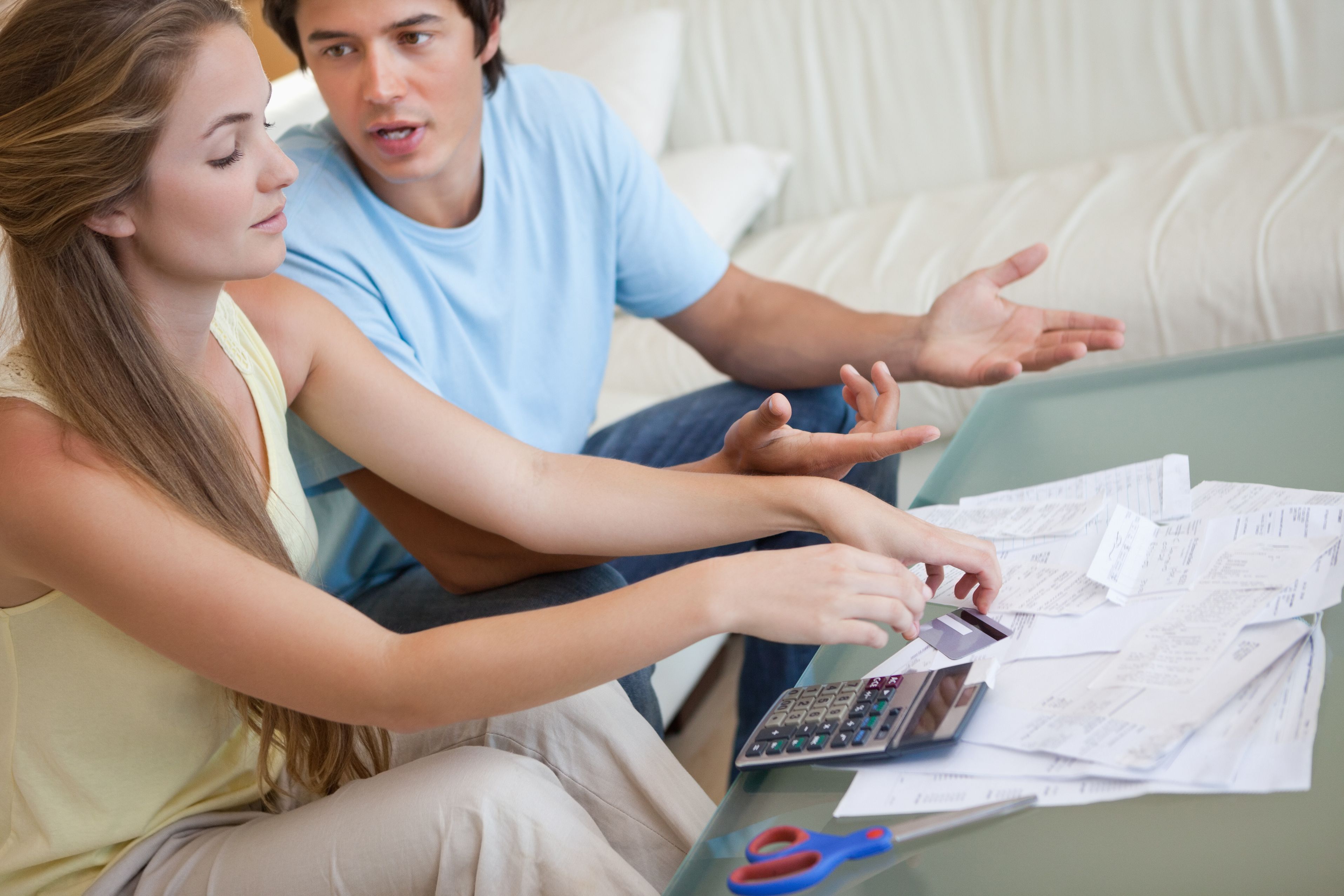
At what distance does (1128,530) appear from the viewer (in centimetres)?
86

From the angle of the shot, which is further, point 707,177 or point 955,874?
point 707,177

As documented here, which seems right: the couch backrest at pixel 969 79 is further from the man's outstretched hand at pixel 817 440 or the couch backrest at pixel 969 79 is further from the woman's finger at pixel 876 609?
the woman's finger at pixel 876 609

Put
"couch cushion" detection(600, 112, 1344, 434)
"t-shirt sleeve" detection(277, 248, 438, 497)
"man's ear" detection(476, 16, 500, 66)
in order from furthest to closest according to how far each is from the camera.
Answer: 1. "couch cushion" detection(600, 112, 1344, 434)
2. "man's ear" detection(476, 16, 500, 66)
3. "t-shirt sleeve" detection(277, 248, 438, 497)

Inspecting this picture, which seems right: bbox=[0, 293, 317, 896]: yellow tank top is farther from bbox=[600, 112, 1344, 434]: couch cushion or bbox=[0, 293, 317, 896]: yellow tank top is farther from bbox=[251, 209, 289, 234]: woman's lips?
bbox=[600, 112, 1344, 434]: couch cushion

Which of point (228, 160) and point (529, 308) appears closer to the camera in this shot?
point (228, 160)

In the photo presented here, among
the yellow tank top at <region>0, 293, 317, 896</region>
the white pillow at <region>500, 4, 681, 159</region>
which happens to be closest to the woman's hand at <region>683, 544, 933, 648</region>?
the yellow tank top at <region>0, 293, 317, 896</region>

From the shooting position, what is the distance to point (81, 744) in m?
0.85

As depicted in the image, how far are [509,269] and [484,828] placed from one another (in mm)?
725

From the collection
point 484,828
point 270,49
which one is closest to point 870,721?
point 484,828

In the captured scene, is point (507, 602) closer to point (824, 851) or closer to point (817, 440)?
point (817, 440)

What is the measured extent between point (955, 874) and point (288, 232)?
89cm

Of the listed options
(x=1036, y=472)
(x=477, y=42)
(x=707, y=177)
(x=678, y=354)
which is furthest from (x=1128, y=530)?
(x=707, y=177)

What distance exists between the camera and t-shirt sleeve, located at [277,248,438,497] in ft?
3.62

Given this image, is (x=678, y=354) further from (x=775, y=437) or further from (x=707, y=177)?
(x=775, y=437)
